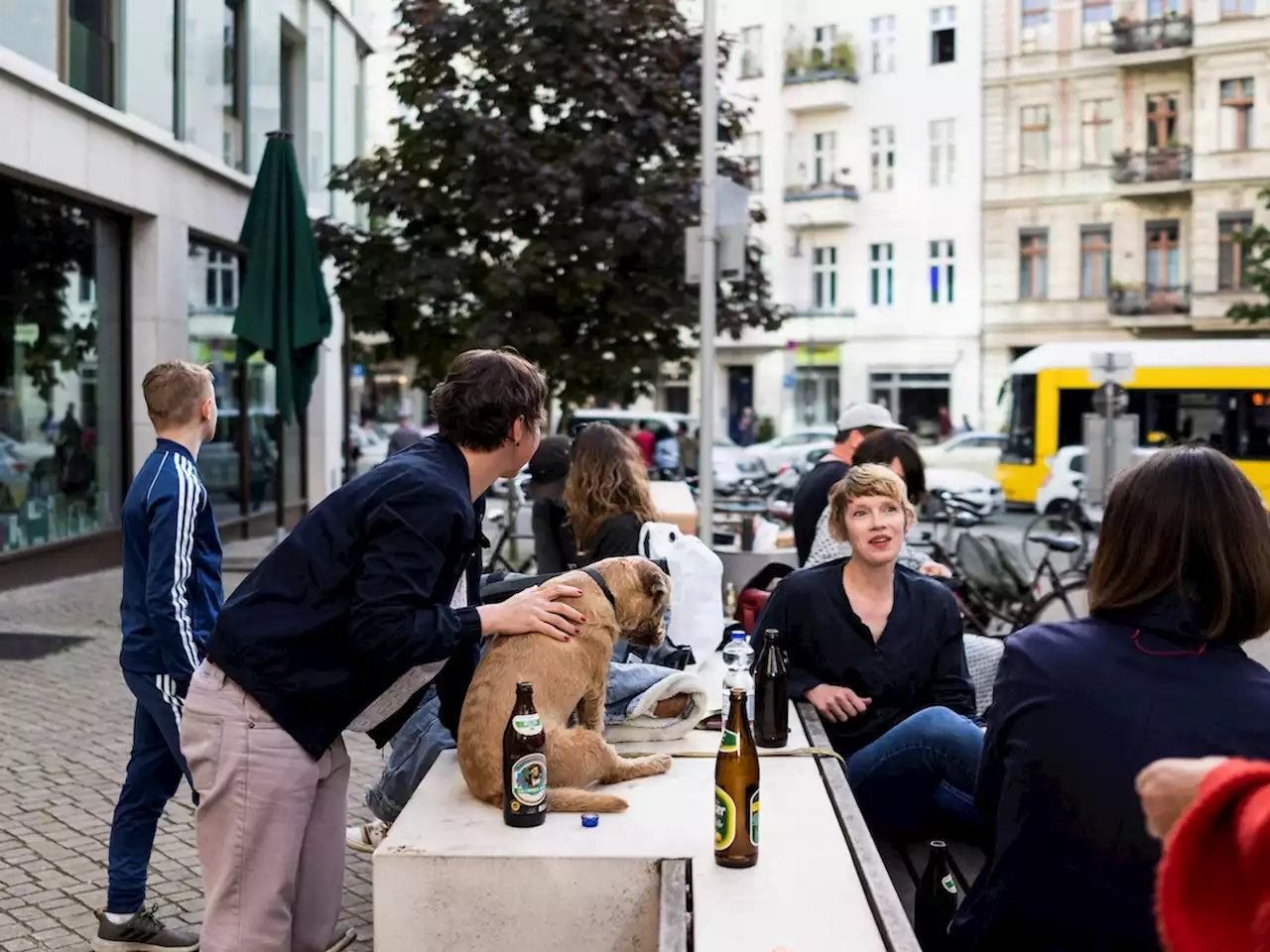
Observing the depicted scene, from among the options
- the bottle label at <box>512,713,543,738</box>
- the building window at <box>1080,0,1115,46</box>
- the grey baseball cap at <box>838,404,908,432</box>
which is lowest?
the bottle label at <box>512,713,543,738</box>

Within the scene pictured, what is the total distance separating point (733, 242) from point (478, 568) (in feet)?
24.2

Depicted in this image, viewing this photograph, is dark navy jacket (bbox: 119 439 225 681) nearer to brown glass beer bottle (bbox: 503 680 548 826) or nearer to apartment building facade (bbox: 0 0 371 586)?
brown glass beer bottle (bbox: 503 680 548 826)

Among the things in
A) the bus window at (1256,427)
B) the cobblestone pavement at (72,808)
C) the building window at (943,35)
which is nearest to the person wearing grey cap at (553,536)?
Result: the cobblestone pavement at (72,808)

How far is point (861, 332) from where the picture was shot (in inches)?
1790

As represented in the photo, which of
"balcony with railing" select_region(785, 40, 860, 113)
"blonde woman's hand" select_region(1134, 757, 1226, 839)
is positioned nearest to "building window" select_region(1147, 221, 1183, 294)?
"balcony with railing" select_region(785, 40, 860, 113)

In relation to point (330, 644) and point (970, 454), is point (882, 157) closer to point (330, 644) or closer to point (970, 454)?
point (970, 454)

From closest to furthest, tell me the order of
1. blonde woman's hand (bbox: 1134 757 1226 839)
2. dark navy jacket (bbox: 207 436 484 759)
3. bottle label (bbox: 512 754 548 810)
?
blonde woman's hand (bbox: 1134 757 1226 839) < dark navy jacket (bbox: 207 436 484 759) < bottle label (bbox: 512 754 548 810)

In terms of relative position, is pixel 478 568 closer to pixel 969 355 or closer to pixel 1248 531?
pixel 1248 531

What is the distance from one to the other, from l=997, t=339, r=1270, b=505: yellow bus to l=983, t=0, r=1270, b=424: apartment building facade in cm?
1327

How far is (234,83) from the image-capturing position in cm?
1698

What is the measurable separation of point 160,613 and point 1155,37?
41.6 m

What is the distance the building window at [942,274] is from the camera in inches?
1724

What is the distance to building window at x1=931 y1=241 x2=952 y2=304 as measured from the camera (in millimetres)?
43781

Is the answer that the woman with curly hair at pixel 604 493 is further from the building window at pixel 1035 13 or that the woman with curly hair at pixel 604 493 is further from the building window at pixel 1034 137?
the building window at pixel 1035 13
